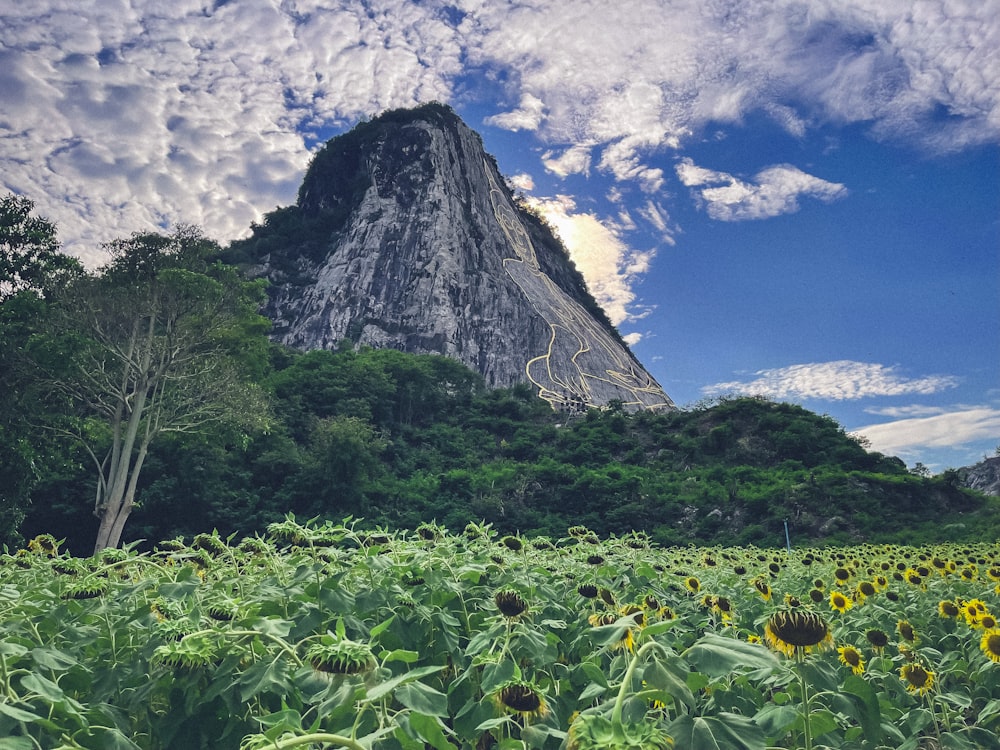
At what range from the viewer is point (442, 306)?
2080 inches

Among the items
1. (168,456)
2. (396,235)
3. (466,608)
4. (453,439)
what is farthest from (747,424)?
(396,235)

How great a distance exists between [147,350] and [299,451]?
9474 millimetres

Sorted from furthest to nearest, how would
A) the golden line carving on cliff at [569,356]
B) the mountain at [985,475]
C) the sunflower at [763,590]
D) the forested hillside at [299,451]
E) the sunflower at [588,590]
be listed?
the golden line carving on cliff at [569,356] < the mountain at [985,475] < the forested hillside at [299,451] < the sunflower at [763,590] < the sunflower at [588,590]

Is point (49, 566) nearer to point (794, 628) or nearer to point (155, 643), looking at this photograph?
point (155, 643)

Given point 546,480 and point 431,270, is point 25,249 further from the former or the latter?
point 431,270

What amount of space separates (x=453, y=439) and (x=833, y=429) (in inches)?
606

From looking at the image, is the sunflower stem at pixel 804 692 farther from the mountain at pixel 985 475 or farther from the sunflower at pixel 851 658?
the mountain at pixel 985 475

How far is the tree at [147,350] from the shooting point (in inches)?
539

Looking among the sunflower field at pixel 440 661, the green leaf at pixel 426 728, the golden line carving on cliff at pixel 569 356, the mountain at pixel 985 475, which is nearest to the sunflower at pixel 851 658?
the sunflower field at pixel 440 661

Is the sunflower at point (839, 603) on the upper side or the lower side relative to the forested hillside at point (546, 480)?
lower

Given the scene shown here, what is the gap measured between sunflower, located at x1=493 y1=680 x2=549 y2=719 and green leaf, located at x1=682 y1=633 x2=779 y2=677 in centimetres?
33

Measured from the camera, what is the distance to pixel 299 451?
23.4m

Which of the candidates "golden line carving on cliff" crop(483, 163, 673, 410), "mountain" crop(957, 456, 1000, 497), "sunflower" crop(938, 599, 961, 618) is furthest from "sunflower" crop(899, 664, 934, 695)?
"golden line carving on cliff" crop(483, 163, 673, 410)

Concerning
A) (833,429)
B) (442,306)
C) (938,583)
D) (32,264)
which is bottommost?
(938,583)
